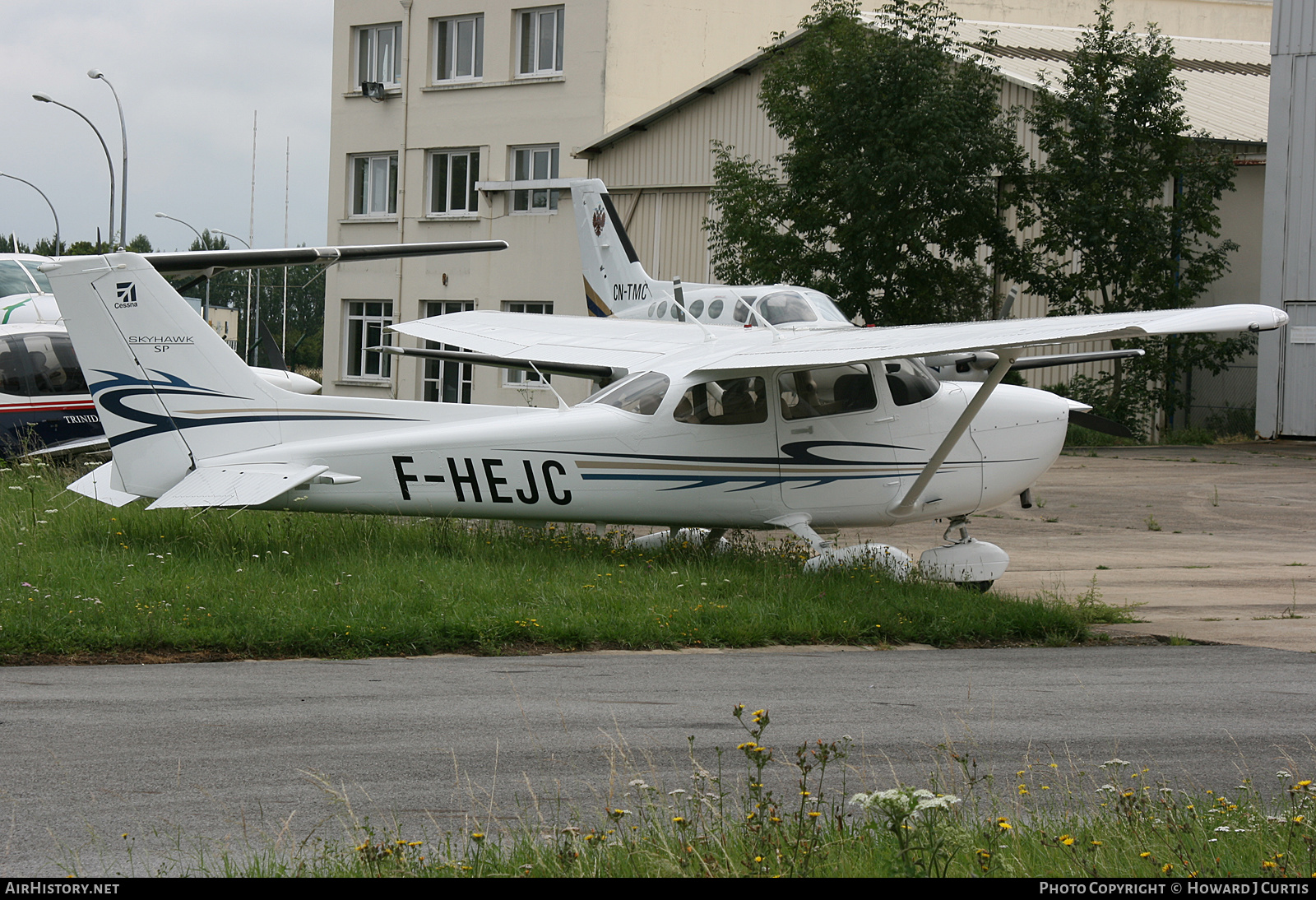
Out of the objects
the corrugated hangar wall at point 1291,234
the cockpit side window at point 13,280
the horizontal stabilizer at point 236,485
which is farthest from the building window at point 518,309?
the horizontal stabilizer at point 236,485

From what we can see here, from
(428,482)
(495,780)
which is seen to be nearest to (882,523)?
(428,482)

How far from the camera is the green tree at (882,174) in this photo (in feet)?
89.9

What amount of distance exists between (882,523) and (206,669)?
6.17 m

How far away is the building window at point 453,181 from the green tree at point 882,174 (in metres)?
13.4

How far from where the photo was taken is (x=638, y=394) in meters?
11.7

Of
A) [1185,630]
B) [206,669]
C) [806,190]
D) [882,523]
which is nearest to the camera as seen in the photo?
[206,669]

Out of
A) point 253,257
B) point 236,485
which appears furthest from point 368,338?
point 236,485

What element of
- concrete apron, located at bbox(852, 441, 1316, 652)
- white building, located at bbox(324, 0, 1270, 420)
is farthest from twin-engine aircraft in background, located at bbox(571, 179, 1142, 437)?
white building, located at bbox(324, 0, 1270, 420)

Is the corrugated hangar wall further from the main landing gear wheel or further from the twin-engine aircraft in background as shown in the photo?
the main landing gear wheel

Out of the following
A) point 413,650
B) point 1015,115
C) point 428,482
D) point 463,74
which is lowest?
point 413,650

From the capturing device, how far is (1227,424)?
30.4 metres

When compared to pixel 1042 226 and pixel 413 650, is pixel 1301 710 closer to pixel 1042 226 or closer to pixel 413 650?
pixel 413 650

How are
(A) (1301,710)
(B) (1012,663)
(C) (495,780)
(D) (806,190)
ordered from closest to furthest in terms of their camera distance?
(C) (495,780) → (A) (1301,710) → (B) (1012,663) → (D) (806,190)

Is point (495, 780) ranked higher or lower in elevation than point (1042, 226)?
lower
